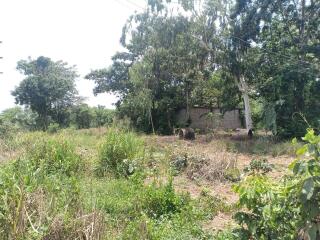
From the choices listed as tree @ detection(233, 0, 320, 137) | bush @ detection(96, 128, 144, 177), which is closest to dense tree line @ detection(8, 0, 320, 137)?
tree @ detection(233, 0, 320, 137)

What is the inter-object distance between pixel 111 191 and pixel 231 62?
41.3ft

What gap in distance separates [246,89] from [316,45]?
377cm

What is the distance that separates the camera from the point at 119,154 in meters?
7.55

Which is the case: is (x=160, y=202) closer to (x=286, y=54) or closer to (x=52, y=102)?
(x=286, y=54)

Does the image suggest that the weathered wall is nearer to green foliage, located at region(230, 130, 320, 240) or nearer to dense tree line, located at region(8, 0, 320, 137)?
dense tree line, located at region(8, 0, 320, 137)

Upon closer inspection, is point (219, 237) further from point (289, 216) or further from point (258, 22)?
point (258, 22)

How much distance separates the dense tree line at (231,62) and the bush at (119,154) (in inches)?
314

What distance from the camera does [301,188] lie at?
8.00ft

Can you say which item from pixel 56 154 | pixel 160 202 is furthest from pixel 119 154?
pixel 160 202

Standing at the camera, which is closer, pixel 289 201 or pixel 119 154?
pixel 289 201

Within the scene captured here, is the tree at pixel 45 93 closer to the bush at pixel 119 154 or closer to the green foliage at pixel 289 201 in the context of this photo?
the bush at pixel 119 154

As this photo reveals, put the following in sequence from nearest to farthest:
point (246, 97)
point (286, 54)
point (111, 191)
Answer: point (111, 191) → point (286, 54) → point (246, 97)

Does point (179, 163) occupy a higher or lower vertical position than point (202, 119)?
lower

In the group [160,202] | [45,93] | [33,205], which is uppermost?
[45,93]
